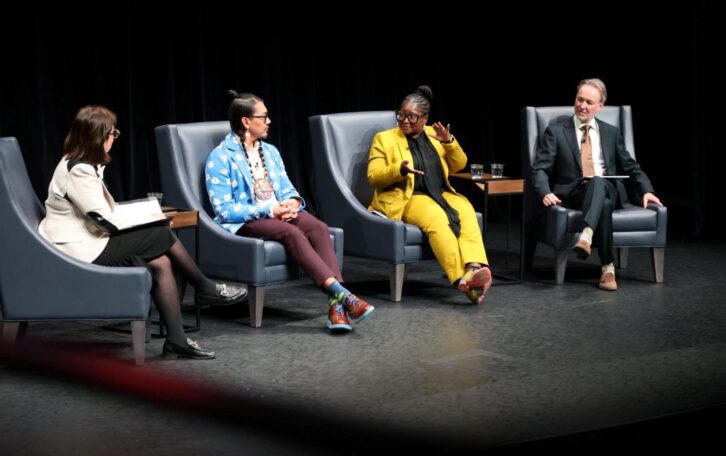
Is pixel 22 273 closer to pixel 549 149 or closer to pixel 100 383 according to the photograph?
pixel 100 383

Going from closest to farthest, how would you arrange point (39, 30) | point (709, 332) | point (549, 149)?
point (709, 332) → point (549, 149) → point (39, 30)

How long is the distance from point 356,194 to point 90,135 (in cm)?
194

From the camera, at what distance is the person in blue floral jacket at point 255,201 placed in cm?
520

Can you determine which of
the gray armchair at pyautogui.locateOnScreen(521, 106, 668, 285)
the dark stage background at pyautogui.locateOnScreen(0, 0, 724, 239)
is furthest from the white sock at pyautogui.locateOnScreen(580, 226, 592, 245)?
the dark stage background at pyautogui.locateOnScreen(0, 0, 724, 239)

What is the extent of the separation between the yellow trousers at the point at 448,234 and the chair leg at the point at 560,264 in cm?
61

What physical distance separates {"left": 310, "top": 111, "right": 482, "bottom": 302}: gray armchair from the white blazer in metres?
1.64

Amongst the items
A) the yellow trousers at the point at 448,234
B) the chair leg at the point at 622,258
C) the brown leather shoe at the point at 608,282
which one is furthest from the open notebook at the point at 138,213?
the chair leg at the point at 622,258

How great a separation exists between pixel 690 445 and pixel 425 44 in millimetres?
5597

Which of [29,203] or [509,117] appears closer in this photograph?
[29,203]

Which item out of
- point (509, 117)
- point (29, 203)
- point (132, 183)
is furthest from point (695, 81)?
point (29, 203)

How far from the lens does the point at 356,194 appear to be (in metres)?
6.11

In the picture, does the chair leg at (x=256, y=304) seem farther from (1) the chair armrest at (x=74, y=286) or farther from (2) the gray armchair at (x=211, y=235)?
(1) the chair armrest at (x=74, y=286)

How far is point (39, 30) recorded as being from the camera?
707 cm

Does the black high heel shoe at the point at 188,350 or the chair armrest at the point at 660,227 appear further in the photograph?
the chair armrest at the point at 660,227
